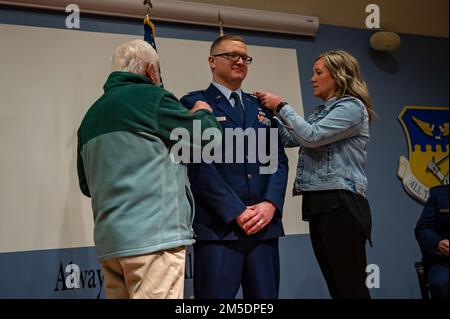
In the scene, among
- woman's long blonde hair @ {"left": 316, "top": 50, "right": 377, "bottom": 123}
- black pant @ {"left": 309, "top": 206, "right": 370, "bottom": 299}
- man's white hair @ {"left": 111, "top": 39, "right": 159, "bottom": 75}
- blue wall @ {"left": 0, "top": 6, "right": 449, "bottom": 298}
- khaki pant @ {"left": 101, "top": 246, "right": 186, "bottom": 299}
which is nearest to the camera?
khaki pant @ {"left": 101, "top": 246, "right": 186, "bottom": 299}

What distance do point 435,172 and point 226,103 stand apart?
1.50m

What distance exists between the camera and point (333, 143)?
71.2 inches

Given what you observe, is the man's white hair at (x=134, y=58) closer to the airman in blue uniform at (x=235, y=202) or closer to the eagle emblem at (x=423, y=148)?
the airman in blue uniform at (x=235, y=202)

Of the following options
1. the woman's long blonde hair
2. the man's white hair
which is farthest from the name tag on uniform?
the man's white hair

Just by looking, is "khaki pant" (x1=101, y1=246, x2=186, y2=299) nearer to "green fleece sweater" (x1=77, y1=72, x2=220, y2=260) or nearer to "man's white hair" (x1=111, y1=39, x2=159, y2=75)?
"green fleece sweater" (x1=77, y1=72, x2=220, y2=260)

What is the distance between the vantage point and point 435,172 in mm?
2717

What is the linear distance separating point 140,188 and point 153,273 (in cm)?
26

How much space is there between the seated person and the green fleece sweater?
0.99 metres

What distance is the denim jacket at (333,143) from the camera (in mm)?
1753

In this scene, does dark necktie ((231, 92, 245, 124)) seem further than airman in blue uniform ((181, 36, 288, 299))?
Yes

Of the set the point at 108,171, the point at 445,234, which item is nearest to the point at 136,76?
the point at 108,171

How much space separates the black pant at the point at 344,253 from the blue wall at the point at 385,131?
978 mm

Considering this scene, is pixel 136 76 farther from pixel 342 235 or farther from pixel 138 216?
pixel 342 235

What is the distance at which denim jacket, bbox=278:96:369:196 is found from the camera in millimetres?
1753
